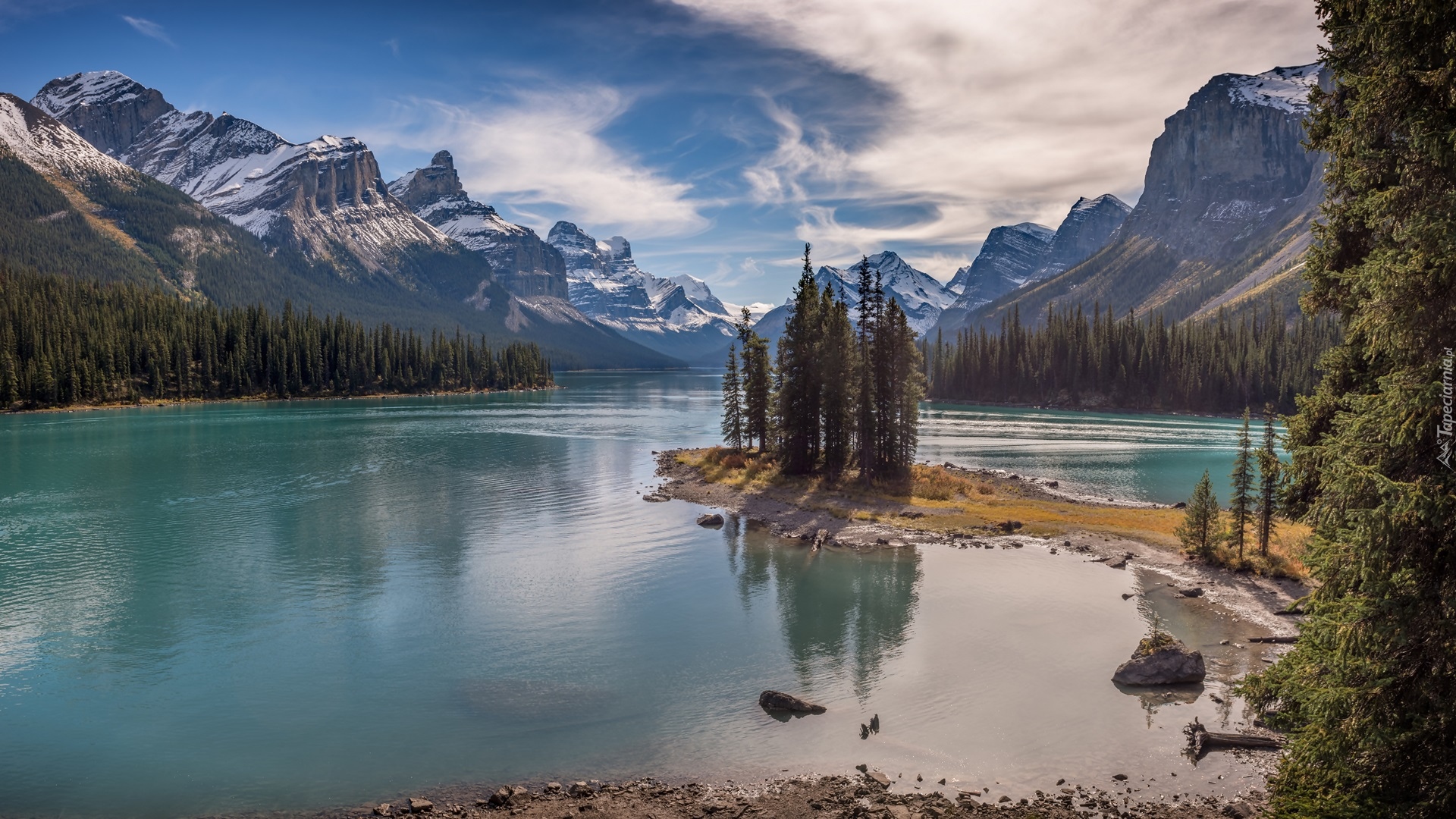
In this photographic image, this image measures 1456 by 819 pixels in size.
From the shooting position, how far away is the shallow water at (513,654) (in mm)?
20625

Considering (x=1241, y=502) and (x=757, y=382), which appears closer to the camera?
(x=1241, y=502)

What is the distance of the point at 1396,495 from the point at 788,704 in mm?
17032

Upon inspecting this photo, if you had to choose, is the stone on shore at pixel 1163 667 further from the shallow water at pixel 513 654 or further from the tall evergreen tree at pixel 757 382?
the tall evergreen tree at pixel 757 382

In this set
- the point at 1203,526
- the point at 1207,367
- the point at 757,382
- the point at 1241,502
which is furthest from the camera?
the point at 1207,367

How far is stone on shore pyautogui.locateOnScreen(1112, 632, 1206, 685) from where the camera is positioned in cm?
2553

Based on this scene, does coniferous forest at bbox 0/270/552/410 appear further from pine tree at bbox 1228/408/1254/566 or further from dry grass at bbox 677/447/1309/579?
pine tree at bbox 1228/408/1254/566

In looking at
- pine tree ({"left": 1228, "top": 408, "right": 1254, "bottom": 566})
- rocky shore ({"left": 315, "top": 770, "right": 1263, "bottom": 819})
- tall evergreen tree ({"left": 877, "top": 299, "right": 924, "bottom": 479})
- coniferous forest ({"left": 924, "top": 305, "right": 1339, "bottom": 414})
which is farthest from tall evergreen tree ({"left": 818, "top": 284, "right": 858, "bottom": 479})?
coniferous forest ({"left": 924, "top": 305, "right": 1339, "bottom": 414})

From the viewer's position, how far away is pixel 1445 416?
11.2m

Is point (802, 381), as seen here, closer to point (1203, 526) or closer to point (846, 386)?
point (846, 386)

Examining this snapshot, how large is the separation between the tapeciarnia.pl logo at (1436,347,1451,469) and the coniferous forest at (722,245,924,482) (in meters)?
53.3

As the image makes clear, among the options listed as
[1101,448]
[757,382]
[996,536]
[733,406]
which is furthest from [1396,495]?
[1101,448]

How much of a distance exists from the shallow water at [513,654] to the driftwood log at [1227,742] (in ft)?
2.71

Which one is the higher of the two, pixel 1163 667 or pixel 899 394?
pixel 899 394

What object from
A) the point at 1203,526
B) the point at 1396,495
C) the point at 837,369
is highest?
the point at 837,369
